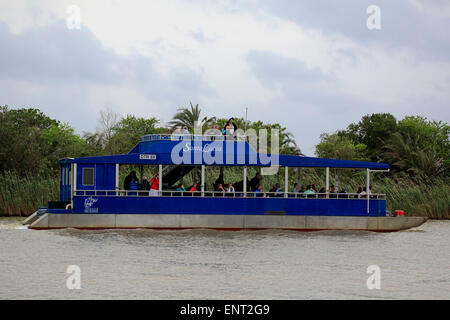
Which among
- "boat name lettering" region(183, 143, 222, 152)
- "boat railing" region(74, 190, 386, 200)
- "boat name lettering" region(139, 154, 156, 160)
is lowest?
"boat railing" region(74, 190, 386, 200)

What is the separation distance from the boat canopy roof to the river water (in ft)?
9.48

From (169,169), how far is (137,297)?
14.9m

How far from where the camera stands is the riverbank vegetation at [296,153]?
35125 millimetres

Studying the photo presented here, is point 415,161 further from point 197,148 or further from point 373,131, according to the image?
point 197,148

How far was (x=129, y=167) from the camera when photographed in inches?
1549

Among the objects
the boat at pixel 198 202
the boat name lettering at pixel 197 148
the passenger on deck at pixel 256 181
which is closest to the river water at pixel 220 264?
the boat at pixel 198 202

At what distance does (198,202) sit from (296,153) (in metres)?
29.7

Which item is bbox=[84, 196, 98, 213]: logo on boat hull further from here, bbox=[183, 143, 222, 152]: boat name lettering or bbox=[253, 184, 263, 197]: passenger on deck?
bbox=[253, 184, 263, 197]: passenger on deck

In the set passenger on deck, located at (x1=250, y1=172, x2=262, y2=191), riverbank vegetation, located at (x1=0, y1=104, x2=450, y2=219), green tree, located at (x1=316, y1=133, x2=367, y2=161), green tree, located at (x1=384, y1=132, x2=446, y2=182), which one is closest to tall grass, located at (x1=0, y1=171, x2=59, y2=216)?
riverbank vegetation, located at (x1=0, y1=104, x2=450, y2=219)

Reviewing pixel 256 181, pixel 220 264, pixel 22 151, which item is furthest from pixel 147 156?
pixel 22 151

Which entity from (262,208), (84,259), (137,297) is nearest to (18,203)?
(262,208)

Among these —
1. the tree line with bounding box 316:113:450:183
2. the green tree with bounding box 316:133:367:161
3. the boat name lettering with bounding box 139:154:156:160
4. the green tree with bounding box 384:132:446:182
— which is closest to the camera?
the boat name lettering with bounding box 139:154:156:160

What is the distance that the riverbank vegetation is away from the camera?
3512 centimetres

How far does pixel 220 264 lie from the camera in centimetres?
1966
